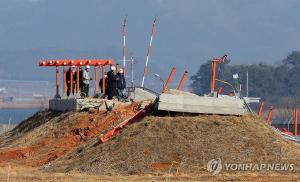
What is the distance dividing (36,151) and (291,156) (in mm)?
9203

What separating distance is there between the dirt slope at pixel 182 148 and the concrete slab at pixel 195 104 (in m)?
0.28

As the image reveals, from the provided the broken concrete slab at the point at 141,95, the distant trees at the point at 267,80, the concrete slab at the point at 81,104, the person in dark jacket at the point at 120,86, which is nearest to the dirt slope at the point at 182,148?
the concrete slab at the point at 81,104

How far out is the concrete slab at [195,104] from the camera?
1260 inches

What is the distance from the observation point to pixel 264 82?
147625 mm

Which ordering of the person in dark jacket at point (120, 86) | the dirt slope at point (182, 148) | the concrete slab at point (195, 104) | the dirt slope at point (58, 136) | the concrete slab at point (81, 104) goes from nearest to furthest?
the dirt slope at point (182, 148), the concrete slab at point (195, 104), the dirt slope at point (58, 136), the concrete slab at point (81, 104), the person in dark jacket at point (120, 86)

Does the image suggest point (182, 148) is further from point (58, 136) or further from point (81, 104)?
point (81, 104)

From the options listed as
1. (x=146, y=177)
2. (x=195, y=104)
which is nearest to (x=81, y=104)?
(x=195, y=104)

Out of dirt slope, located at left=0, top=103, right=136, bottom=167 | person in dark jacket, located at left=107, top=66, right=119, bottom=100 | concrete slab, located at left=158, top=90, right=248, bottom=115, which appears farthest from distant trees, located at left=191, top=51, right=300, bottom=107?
concrete slab, located at left=158, top=90, right=248, bottom=115

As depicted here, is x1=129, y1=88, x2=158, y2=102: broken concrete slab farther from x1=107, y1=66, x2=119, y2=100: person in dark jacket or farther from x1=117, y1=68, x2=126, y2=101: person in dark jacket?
x1=107, y1=66, x2=119, y2=100: person in dark jacket

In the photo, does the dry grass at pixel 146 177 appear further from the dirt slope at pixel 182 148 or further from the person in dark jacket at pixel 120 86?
the person in dark jacket at pixel 120 86

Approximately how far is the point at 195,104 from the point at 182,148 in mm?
2202

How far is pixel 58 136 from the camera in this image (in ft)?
124

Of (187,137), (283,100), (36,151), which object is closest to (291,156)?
(187,137)

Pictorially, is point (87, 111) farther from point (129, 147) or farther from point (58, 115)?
point (129, 147)
